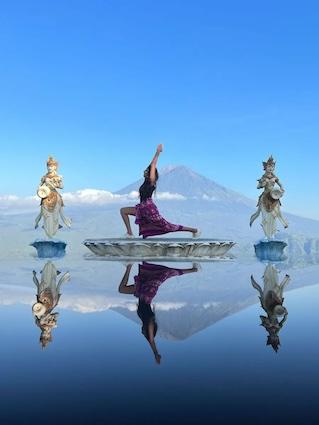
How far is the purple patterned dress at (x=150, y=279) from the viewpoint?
7.61 m

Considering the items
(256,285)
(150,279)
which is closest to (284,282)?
(256,285)

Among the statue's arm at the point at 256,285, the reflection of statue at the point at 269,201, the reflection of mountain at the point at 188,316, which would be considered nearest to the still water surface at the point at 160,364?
the reflection of mountain at the point at 188,316

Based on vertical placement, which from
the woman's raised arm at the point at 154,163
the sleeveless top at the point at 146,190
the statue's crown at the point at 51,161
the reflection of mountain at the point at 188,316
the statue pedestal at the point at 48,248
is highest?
the statue's crown at the point at 51,161

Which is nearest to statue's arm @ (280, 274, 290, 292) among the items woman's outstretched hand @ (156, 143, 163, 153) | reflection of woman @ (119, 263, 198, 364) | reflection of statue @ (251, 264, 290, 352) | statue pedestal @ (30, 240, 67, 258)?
reflection of statue @ (251, 264, 290, 352)

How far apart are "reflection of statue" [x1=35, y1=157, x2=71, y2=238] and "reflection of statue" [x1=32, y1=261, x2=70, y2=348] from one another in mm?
6060

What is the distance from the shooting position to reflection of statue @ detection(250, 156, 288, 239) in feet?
55.1

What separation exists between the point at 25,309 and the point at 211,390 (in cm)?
400

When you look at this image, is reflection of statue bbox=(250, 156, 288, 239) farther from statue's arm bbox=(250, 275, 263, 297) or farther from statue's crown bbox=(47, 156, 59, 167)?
statue's crown bbox=(47, 156, 59, 167)

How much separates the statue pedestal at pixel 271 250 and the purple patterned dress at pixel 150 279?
5488mm

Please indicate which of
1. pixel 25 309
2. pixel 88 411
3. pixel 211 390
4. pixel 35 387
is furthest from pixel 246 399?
pixel 25 309

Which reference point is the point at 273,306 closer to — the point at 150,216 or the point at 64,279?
the point at 64,279

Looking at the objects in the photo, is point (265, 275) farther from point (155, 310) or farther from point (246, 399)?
point (246, 399)

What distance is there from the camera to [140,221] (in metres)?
15.4

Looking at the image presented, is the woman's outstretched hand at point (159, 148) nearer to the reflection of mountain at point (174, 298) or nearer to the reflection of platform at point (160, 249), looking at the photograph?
the reflection of platform at point (160, 249)
